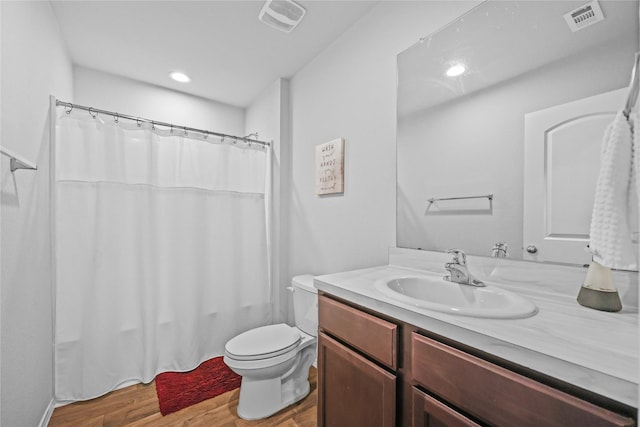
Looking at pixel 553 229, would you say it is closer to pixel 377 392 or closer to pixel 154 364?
pixel 377 392

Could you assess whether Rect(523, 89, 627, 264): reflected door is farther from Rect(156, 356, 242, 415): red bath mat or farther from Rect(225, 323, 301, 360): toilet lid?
Rect(156, 356, 242, 415): red bath mat

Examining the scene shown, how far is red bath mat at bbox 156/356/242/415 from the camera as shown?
1681 mm

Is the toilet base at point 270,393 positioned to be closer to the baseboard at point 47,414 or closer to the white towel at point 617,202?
the baseboard at point 47,414

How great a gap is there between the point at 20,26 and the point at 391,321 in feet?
6.72

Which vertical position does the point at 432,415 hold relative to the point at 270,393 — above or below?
above

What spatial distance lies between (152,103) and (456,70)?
2627 mm

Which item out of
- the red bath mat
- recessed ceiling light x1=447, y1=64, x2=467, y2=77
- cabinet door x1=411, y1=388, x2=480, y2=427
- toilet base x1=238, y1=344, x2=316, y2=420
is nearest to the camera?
cabinet door x1=411, y1=388, x2=480, y2=427

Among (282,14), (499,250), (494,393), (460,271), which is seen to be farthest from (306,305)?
(282,14)

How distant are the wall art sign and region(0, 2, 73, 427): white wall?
5.20 feet

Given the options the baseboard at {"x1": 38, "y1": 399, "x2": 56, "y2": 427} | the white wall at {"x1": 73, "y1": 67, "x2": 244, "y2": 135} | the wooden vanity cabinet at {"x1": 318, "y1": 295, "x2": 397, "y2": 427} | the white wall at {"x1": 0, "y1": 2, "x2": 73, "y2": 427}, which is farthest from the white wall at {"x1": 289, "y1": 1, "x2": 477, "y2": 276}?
the baseboard at {"x1": 38, "y1": 399, "x2": 56, "y2": 427}

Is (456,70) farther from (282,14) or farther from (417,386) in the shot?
(417,386)

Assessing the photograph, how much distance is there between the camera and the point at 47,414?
Answer: 1527 millimetres

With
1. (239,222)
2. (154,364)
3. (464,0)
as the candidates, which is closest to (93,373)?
(154,364)

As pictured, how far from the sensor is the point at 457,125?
1.28 metres
